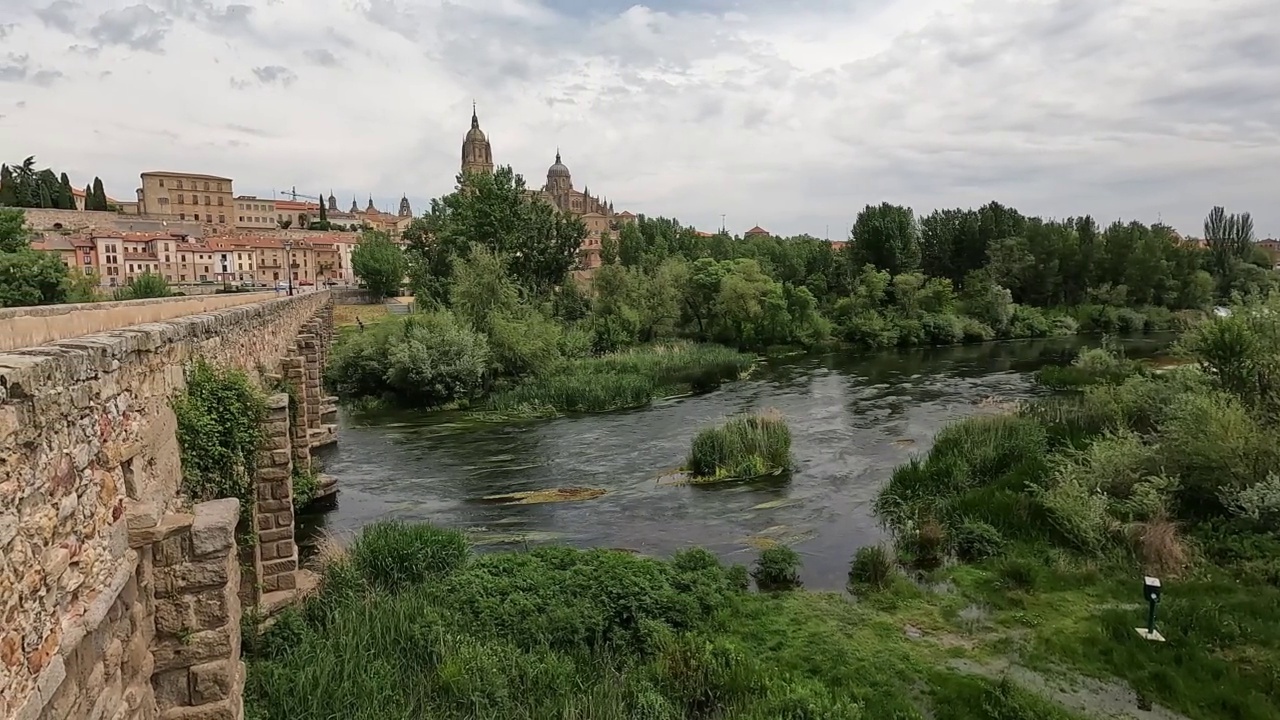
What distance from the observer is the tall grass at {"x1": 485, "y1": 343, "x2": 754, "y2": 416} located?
26.4m

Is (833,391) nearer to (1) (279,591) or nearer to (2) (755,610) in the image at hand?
(2) (755,610)

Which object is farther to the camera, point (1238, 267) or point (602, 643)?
point (1238, 267)

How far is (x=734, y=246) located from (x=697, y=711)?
216ft

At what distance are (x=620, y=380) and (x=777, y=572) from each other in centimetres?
1686

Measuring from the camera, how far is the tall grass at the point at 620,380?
26.4 meters

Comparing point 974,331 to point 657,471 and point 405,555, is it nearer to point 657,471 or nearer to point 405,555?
point 657,471

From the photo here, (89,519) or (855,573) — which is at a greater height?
(89,519)

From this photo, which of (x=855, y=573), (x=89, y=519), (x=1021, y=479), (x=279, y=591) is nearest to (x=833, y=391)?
(x=1021, y=479)

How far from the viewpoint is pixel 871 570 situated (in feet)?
37.8

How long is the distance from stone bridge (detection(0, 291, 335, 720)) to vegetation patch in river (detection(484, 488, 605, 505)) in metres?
8.03

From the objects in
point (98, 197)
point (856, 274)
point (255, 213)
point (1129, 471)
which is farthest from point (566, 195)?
point (1129, 471)

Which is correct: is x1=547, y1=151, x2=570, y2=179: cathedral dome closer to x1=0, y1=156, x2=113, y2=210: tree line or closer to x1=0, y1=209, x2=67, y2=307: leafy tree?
x1=0, y1=156, x2=113, y2=210: tree line

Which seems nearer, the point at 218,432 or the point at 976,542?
the point at 218,432

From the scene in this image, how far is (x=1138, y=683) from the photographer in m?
8.47
